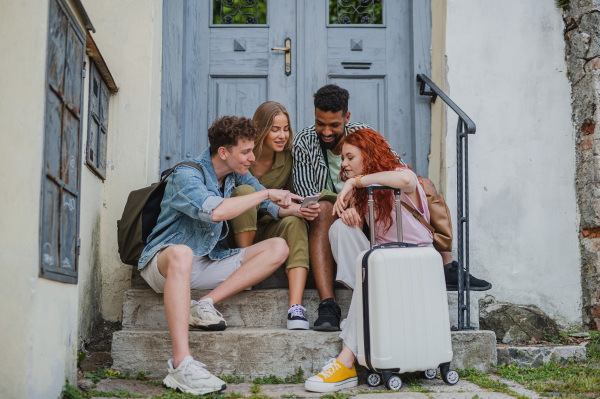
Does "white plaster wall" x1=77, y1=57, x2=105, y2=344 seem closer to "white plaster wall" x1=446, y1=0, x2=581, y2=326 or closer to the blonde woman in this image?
the blonde woman

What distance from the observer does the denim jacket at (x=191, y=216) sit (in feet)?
11.0

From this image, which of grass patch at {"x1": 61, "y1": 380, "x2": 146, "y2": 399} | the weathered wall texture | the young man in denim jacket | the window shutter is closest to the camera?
the window shutter

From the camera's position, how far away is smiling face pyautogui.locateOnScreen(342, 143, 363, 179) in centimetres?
356

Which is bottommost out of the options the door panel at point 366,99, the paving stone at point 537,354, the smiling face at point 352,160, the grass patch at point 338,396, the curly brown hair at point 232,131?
the grass patch at point 338,396

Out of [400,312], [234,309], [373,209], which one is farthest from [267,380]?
[373,209]

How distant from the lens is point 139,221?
3.61 metres

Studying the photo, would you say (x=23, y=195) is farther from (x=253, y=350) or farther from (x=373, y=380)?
(x=373, y=380)

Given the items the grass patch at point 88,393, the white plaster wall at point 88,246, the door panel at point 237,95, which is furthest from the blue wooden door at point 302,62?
the grass patch at point 88,393

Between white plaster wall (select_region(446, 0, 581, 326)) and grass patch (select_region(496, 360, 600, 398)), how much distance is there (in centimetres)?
87

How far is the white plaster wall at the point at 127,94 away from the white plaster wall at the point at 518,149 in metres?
2.01

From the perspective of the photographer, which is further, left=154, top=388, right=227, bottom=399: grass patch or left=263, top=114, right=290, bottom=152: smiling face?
left=263, top=114, right=290, bottom=152: smiling face

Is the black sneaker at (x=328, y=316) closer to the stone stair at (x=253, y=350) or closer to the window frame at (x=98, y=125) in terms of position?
the stone stair at (x=253, y=350)

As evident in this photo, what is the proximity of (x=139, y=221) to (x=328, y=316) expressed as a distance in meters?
1.11

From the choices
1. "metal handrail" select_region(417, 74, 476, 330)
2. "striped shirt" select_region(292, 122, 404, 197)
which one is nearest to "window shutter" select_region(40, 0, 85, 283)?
"striped shirt" select_region(292, 122, 404, 197)
